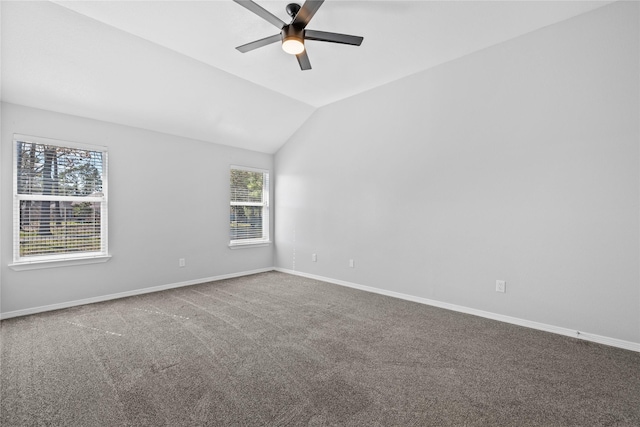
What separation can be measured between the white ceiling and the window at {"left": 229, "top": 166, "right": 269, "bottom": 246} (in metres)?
1.24

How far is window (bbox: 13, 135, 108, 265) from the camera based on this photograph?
3.18 m

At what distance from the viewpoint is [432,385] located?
192 cm

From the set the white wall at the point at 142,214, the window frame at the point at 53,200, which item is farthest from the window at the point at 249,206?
the window frame at the point at 53,200

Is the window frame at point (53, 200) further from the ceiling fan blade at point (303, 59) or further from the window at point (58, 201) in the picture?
the ceiling fan blade at point (303, 59)

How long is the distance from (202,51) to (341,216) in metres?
2.81

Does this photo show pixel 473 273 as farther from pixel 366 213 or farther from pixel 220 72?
pixel 220 72

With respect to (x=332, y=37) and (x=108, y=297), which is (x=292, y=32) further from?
(x=108, y=297)

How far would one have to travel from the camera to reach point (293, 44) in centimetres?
239

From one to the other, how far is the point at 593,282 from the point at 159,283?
502 cm

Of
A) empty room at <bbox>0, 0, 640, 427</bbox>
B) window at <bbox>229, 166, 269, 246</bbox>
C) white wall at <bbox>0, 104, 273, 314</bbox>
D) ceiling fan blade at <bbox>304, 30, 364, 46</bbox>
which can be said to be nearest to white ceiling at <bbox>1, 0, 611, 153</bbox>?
empty room at <bbox>0, 0, 640, 427</bbox>

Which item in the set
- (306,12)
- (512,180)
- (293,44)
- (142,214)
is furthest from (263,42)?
(142,214)

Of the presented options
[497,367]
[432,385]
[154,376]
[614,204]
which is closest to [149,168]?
[154,376]

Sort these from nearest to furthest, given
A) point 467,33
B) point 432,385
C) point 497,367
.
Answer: point 432,385 → point 497,367 → point 467,33

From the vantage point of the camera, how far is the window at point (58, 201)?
10.4ft
